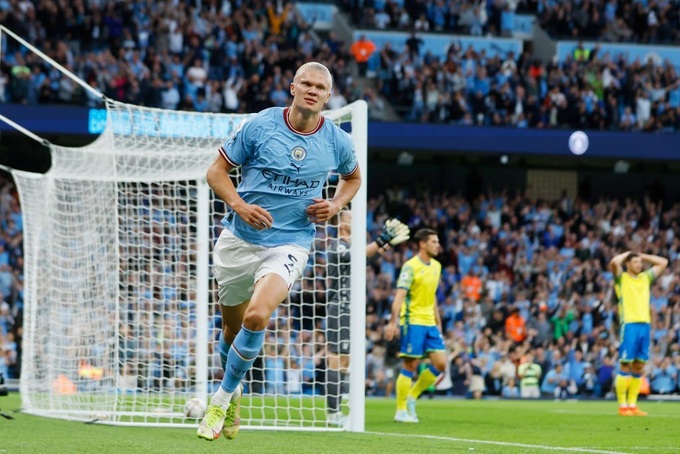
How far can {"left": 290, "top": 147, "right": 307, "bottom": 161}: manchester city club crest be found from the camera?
7805 millimetres

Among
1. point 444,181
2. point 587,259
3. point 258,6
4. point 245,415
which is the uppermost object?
point 258,6

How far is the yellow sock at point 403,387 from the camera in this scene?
1347 centimetres

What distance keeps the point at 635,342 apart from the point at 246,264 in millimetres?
8716

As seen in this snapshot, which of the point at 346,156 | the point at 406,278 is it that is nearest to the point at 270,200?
the point at 346,156

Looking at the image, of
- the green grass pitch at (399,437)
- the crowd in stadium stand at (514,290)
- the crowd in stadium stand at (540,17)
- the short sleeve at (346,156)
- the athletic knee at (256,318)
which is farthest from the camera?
the crowd in stadium stand at (540,17)

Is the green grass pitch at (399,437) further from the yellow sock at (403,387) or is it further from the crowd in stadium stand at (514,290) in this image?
the crowd in stadium stand at (514,290)

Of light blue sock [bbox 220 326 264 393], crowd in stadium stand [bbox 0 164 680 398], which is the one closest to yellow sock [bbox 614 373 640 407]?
crowd in stadium stand [bbox 0 164 680 398]

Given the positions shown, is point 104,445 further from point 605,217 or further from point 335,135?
point 605,217

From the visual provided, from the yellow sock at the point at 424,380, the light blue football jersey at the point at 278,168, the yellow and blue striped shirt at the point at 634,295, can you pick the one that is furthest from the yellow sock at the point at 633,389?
the light blue football jersey at the point at 278,168

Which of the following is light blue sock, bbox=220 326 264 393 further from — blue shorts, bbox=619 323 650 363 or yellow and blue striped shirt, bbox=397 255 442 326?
blue shorts, bbox=619 323 650 363

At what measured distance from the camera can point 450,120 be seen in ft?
91.1

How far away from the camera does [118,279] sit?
12.3 metres

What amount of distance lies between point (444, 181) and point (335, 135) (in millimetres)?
22638

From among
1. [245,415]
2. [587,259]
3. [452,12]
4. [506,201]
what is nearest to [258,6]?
[452,12]
